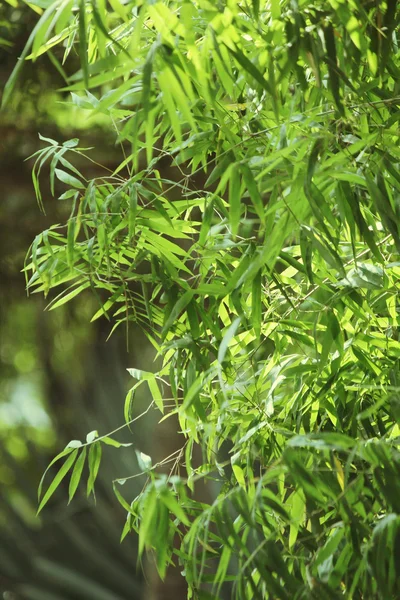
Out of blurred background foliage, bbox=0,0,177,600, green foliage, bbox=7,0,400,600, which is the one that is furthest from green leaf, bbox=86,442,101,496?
blurred background foliage, bbox=0,0,177,600

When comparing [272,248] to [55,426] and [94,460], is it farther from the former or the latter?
[55,426]

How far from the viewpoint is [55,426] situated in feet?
10.6

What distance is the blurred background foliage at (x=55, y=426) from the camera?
2936 millimetres

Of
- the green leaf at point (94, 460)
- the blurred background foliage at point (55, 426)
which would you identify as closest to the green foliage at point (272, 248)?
the green leaf at point (94, 460)

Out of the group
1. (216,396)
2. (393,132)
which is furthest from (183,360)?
(393,132)

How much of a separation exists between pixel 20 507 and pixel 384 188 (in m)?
2.66

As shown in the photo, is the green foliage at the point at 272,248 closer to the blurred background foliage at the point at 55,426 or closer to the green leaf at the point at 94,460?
the green leaf at the point at 94,460

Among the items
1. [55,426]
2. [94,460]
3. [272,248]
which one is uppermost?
[272,248]

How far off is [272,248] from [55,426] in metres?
2.61

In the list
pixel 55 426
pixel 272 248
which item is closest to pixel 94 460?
pixel 272 248

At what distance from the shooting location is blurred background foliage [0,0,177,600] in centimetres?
294

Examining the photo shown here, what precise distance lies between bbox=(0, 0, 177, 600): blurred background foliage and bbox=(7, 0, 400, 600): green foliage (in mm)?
1771

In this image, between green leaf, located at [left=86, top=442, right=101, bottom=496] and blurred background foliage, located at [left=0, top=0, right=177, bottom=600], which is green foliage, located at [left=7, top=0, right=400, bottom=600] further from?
blurred background foliage, located at [left=0, top=0, right=177, bottom=600]

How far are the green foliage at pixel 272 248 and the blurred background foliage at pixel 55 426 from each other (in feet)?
5.81
